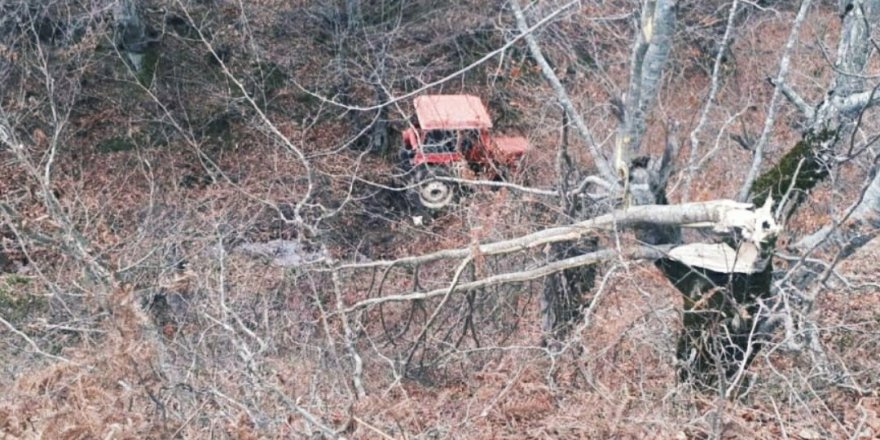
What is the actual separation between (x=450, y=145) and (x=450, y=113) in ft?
1.79

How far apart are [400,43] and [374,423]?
10.5 metres

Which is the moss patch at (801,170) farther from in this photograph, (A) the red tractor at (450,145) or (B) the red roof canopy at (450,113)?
(B) the red roof canopy at (450,113)

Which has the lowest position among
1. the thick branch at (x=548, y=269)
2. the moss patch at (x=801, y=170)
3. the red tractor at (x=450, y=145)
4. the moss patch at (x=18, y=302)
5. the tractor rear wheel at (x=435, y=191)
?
the moss patch at (x=18, y=302)

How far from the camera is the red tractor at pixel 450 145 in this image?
1111 centimetres

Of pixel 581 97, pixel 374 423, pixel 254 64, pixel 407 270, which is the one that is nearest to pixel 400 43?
pixel 254 64

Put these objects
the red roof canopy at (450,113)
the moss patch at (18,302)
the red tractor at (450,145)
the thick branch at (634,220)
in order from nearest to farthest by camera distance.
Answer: the thick branch at (634,220), the moss patch at (18,302), the red tractor at (450,145), the red roof canopy at (450,113)

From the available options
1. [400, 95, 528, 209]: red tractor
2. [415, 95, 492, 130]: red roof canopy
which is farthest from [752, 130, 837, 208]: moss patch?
[415, 95, 492, 130]: red roof canopy

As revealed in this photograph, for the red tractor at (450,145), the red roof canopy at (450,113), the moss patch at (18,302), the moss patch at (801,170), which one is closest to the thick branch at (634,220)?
the moss patch at (801,170)

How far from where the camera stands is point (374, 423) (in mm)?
4688

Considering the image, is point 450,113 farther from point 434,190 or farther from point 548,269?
point 548,269

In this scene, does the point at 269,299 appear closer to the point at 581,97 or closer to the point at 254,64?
the point at 581,97

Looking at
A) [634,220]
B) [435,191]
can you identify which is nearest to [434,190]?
[435,191]

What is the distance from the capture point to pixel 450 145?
11.8 m

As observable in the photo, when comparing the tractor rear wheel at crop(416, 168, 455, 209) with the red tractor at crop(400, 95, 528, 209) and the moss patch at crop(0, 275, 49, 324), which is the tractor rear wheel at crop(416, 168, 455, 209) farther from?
the moss patch at crop(0, 275, 49, 324)
